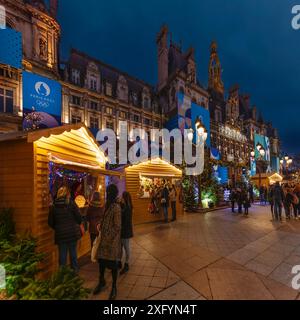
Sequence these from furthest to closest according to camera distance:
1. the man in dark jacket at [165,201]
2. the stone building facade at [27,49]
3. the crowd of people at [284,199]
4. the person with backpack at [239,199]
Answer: the stone building facade at [27,49]
the person with backpack at [239,199]
the crowd of people at [284,199]
the man in dark jacket at [165,201]

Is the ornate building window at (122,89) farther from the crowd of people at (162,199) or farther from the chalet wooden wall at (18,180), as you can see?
the chalet wooden wall at (18,180)

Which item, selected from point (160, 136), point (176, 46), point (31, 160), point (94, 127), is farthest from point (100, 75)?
point (31, 160)

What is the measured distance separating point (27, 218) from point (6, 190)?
0.86 metres

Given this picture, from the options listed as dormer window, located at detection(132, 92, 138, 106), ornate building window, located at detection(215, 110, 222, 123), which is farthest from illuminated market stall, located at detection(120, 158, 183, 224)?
ornate building window, located at detection(215, 110, 222, 123)

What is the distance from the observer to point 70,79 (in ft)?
78.7

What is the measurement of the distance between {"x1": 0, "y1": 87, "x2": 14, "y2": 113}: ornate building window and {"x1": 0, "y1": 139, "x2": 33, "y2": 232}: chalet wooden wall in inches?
602

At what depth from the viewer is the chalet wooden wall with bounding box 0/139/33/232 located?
15.0ft

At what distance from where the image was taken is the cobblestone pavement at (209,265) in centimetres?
423

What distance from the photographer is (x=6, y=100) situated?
1720 centimetres

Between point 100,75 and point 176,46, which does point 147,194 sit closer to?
point 100,75

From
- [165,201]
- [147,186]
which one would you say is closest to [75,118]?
[147,186]

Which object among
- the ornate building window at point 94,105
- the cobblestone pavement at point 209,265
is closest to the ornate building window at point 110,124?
the ornate building window at point 94,105

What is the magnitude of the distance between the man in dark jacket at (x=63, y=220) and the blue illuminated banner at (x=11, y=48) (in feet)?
56.0

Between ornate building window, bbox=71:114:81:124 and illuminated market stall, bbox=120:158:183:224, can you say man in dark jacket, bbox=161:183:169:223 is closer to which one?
illuminated market stall, bbox=120:158:183:224
